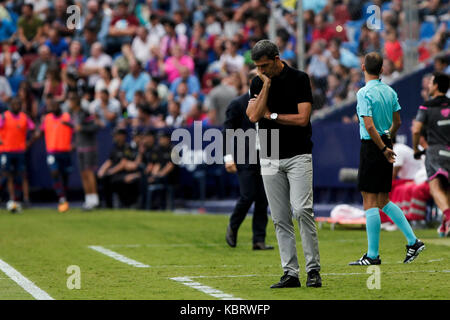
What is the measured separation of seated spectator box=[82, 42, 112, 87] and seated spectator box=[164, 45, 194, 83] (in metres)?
1.64

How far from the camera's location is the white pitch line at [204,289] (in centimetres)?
816

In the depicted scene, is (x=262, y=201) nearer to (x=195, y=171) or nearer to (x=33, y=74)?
(x=195, y=171)

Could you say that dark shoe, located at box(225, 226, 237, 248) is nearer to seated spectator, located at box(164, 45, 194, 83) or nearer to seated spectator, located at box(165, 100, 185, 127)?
seated spectator, located at box(165, 100, 185, 127)

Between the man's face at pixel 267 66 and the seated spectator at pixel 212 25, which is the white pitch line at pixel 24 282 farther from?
the seated spectator at pixel 212 25

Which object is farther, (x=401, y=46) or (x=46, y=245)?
(x=401, y=46)

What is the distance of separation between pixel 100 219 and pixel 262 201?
20.6 feet

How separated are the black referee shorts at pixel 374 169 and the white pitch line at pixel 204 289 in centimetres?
214

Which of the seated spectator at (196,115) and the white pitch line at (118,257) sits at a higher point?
the seated spectator at (196,115)

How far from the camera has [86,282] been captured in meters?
9.19

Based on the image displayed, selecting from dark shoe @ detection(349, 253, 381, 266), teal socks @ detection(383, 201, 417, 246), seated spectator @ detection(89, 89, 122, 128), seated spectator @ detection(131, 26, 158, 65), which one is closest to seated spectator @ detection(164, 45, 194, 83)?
seated spectator @ detection(131, 26, 158, 65)

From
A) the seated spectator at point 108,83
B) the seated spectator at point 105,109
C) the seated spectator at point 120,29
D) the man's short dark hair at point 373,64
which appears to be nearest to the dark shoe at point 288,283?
the man's short dark hair at point 373,64

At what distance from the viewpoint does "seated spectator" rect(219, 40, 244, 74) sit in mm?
22252

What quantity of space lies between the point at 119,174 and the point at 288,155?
42.5 ft
